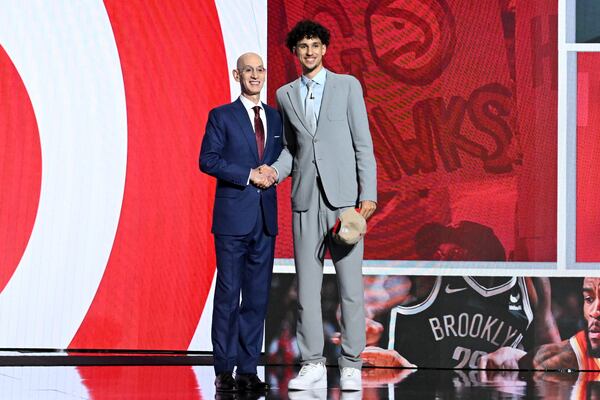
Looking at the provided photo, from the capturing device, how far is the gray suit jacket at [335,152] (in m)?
4.16

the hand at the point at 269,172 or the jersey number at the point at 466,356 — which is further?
the jersey number at the point at 466,356

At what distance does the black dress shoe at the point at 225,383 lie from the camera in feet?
13.2

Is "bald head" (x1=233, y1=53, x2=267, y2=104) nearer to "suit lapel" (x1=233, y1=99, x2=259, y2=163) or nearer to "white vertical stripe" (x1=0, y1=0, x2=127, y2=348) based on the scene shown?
"suit lapel" (x1=233, y1=99, x2=259, y2=163)

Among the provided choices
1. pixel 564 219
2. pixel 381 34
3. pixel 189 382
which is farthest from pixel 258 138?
pixel 564 219

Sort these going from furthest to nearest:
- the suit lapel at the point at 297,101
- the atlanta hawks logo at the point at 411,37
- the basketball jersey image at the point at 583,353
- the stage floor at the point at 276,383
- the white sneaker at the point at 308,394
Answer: the atlanta hawks logo at the point at 411,37
the basketball jersey image at the point at 583,353
the suit lapel at the point at 297,101
the stage floor at the point at 276,383
the white sneaker at the point at 308,394

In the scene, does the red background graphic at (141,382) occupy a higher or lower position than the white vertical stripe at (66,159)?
lower

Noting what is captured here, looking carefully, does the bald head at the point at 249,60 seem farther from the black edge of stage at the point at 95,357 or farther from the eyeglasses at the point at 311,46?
the black edge of stage at the point at 95,357

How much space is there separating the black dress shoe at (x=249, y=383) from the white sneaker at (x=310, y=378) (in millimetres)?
125

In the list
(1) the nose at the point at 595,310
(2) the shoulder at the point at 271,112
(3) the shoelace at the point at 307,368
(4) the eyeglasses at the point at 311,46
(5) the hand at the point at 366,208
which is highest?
(4) the eyeglasses at the point at 311,46

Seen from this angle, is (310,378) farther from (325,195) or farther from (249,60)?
(249,60)

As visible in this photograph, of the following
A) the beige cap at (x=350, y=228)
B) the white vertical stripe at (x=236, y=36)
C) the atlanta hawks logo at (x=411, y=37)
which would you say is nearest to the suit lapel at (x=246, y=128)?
the beige cap at (x=350, y=228)

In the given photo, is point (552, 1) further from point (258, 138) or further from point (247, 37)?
point (258, 138)

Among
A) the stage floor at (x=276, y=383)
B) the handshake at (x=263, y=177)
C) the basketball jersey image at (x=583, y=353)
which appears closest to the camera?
the stage floor at (x=276, y=383)

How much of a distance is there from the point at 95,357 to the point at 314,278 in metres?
1.80
